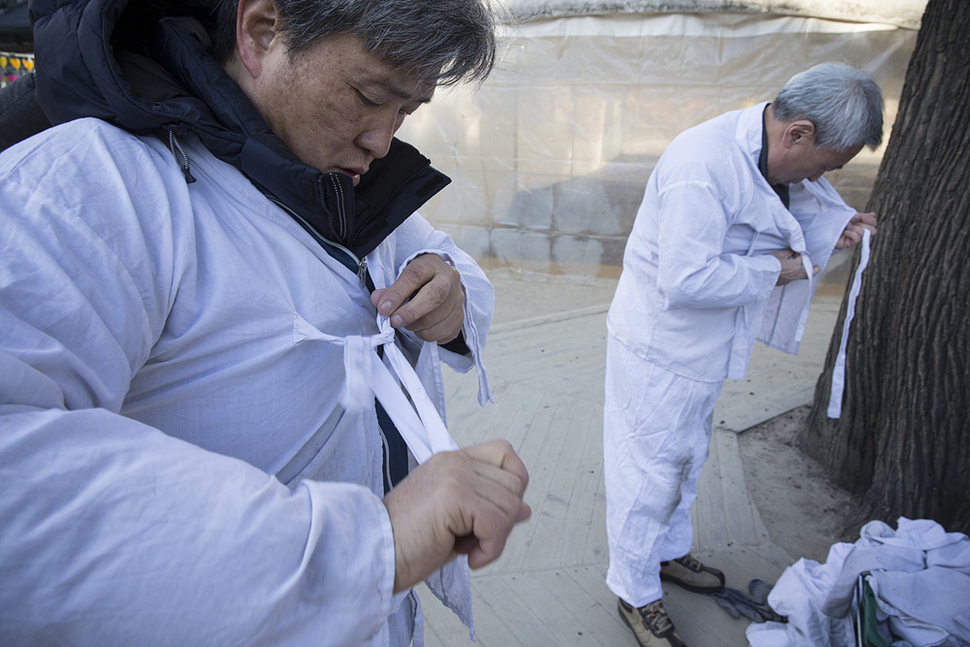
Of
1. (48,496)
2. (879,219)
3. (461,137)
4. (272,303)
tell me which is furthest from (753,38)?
(48,496)

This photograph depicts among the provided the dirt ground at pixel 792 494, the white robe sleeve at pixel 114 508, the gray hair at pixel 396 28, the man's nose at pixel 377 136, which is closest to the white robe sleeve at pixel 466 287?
the man's nose at pixel 377 136

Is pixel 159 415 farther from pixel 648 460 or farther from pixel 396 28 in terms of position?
pixel 648 460

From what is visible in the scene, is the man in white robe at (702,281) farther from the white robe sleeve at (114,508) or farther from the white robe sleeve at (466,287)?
the white robe sleeve at (114,508)

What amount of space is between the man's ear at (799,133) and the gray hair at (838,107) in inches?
0.7

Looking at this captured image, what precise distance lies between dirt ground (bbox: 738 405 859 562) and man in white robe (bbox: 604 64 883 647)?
68 centimetres

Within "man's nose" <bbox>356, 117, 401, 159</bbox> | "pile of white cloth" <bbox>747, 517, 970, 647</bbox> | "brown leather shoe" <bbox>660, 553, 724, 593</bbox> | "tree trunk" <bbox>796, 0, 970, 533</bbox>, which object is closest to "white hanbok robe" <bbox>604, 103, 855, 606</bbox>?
"brown leather shoe" <bbox>660, 553, 724, 593</bbox>

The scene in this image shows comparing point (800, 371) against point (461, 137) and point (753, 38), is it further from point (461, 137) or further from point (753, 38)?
point (461, 137)

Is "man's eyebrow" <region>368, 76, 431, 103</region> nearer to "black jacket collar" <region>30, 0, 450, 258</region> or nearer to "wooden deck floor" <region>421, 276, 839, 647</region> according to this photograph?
"black jacket collar" <region>30, 0, 450, 258</region>

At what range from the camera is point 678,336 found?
6.97 feet

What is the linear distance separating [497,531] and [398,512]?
0.39 ft

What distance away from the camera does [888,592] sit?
190 cm

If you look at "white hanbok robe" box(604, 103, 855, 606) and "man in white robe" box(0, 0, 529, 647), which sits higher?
"man in white robe" box(0, 0, 529, 647)

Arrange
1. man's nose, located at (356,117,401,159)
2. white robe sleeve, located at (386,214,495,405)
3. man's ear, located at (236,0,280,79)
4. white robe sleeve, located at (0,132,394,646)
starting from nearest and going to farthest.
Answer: white robe sleeve, located at (0,132,394,646) → man's ear, located at (236,0,280,79) → man's nose, located at (356,117,401,159) → white robe sleeve, located at (386,214,495,405)

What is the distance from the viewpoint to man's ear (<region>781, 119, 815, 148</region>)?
1.98 metres
